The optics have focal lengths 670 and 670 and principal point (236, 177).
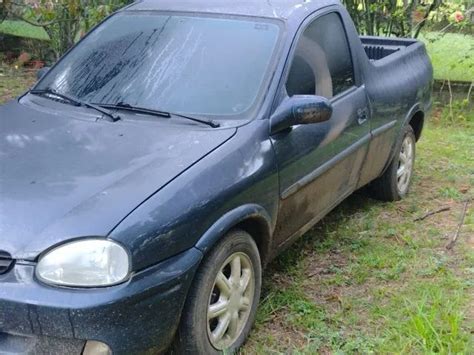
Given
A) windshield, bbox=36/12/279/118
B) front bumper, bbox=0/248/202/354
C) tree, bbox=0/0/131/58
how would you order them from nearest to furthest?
front bumper, bbox=0/248/202/354
windshield, bbox=36/12/279/118
tree, bbox=0/0/131/58

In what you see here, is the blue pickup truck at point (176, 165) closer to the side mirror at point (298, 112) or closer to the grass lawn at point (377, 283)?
the side mirror at point (298, 112)

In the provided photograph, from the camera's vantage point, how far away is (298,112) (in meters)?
3.31

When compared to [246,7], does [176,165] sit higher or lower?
lower

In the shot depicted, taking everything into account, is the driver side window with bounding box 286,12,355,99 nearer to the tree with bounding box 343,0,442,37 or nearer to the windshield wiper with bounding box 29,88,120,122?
the windshield wiper with bounding box 29,88,120,122

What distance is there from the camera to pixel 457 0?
9.20 meters

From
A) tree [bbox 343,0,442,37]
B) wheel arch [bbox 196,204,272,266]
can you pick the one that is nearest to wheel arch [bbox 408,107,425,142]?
wheel arch [bbox 196,204,272,266]

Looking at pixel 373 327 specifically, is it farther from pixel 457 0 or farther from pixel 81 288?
pixel 457 0

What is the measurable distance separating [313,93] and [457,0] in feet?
20.3

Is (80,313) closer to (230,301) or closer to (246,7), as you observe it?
(230,301)

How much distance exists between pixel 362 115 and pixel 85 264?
2409mm

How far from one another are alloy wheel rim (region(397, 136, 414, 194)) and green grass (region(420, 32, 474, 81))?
3336 millimetres

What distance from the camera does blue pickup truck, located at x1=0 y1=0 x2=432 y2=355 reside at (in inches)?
97.3

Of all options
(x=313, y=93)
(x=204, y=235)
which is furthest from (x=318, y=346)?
(x=313, y=93)

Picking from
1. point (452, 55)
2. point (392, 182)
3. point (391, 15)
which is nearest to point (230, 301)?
point (392, 182)
